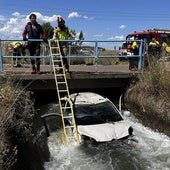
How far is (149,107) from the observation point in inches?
591

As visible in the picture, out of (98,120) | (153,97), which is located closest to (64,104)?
(98,120)

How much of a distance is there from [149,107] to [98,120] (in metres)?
2.93

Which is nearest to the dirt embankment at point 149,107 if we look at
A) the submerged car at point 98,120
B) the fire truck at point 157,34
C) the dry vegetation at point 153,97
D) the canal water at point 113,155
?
the dry vegetation at point 153,97

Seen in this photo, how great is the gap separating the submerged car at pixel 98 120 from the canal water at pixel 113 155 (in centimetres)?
23

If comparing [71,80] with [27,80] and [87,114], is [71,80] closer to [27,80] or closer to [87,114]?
[27,80]

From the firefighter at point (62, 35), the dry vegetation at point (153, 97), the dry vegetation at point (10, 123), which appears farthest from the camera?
the firefighter at point (62, 35)

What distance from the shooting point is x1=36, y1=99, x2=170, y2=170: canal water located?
418 inches

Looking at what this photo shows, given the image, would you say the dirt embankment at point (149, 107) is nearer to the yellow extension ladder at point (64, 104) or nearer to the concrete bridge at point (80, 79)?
the concrete bridge at point (80, 79)

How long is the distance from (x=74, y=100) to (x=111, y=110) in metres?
1.36

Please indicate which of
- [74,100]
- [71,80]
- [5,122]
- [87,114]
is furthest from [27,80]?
[5,122]

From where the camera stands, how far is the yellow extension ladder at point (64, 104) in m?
12.1

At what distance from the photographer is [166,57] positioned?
650 inches

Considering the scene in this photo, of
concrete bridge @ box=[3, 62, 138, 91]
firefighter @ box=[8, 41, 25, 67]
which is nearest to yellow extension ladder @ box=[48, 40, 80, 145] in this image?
concrete bridge @ box=[3, 62, 138, 91]

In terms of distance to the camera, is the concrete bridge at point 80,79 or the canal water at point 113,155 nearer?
the canal water at point 113,155
